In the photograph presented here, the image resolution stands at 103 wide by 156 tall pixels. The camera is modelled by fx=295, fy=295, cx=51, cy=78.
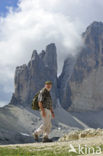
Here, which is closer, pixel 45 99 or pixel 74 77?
pixel 45 99

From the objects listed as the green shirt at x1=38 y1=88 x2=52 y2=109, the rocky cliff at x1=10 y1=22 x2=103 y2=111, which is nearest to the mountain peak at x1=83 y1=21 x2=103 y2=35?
the rocky cliff at x1=10 y1=22 x2=103 y2=111

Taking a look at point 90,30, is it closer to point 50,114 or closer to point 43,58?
point 43,58

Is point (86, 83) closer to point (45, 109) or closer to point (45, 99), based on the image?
point (45, 99)

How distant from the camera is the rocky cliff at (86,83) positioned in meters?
137

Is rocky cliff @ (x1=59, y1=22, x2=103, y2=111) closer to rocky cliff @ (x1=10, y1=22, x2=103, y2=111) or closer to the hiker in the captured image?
rocky cliff @ (x1=10, y1=22, x2=103, y2=111)

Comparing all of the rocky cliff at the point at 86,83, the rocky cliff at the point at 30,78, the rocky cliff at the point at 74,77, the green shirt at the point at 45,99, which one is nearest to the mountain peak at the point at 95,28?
the rocky cliff at the point at 74,77

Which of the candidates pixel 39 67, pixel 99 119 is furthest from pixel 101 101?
pixel 39 67

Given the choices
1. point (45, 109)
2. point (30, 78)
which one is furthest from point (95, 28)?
point (45, 109)

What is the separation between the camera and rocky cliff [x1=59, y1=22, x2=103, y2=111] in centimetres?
13700

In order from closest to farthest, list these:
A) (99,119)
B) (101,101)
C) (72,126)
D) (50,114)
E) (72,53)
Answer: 1. (50,114)
2. (72,126)
3. (99,119)
4. (101,101)
5. (72,53)

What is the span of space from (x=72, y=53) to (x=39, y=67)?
22906 millimetres

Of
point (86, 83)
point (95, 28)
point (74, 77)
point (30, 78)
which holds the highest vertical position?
point (95, 28)

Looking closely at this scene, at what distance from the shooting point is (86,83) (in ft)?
453

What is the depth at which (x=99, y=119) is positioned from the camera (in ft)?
422
